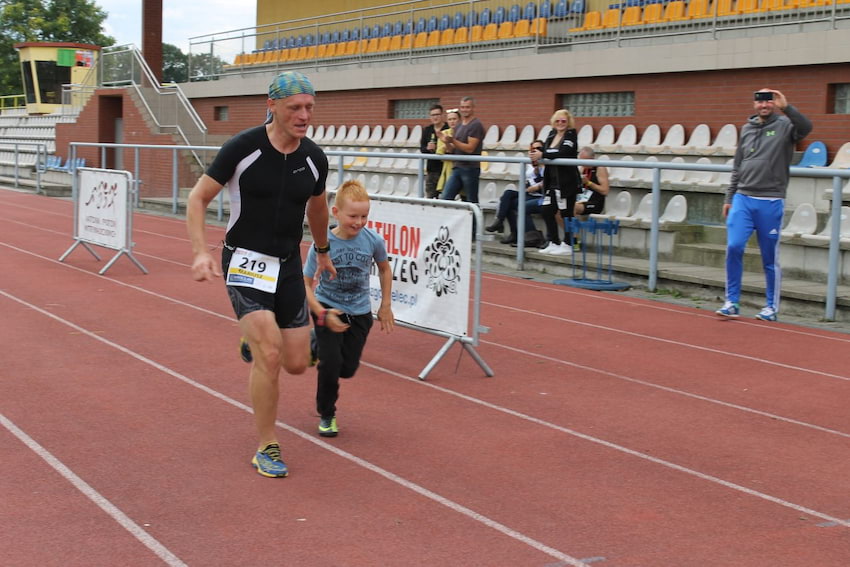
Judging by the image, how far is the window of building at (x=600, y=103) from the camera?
20.2 metres

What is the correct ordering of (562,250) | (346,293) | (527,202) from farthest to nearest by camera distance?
(527,202)
(562,250)
(346,293)

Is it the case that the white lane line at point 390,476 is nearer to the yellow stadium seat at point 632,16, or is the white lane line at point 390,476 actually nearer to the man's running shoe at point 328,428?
the man's running shoe at point 328,428

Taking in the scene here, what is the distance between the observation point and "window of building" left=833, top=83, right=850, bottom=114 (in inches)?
640

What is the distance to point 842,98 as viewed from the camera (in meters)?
16.3

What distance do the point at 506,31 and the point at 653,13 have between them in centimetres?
474

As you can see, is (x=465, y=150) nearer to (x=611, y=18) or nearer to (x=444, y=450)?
(x=611, y=18)

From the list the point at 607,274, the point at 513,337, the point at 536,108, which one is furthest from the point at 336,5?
the point at 513,337

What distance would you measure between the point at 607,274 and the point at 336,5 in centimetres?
2586

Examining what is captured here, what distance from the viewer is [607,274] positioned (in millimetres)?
13523

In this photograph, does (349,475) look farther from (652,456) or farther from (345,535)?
(652,456)

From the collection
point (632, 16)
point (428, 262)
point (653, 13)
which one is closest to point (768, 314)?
point (428, 262)

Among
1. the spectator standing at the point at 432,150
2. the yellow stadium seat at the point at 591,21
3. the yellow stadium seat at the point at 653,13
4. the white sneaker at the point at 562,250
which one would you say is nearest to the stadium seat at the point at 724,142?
the yellow stadium seat at the point at 653,13

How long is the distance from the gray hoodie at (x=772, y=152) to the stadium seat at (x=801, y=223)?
4.72ft

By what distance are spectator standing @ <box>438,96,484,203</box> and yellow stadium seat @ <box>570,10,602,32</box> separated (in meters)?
6.79
